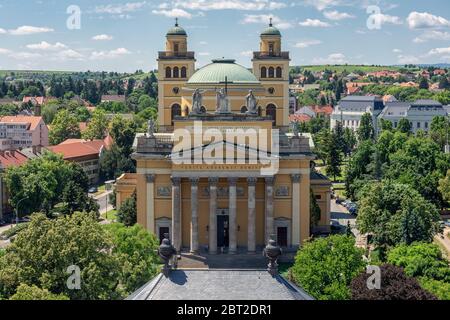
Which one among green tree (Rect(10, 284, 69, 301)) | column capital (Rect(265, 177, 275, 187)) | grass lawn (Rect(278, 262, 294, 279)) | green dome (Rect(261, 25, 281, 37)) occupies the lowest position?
grass lawn (Rect(278, 262, 294, 279))

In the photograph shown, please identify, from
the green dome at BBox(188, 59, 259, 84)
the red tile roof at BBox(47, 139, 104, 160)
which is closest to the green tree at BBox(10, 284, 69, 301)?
the green dome at BBox(188, 59, 259, 84)

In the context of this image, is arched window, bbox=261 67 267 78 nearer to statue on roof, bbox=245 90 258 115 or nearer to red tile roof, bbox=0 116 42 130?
statue on roof, bbox=245 90 258 115

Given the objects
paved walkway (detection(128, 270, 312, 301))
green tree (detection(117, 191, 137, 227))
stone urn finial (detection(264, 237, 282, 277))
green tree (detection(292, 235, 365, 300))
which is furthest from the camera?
green tree (detection(117, 191, 137, 227))

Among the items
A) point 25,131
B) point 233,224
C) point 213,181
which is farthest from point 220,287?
point 25,131

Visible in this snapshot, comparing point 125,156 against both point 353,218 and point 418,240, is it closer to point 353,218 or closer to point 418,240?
point 353,218

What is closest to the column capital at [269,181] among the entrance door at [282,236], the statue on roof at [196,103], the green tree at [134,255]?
the entrance door at [282,236]

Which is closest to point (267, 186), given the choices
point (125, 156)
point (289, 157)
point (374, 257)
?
point (289, 157)
